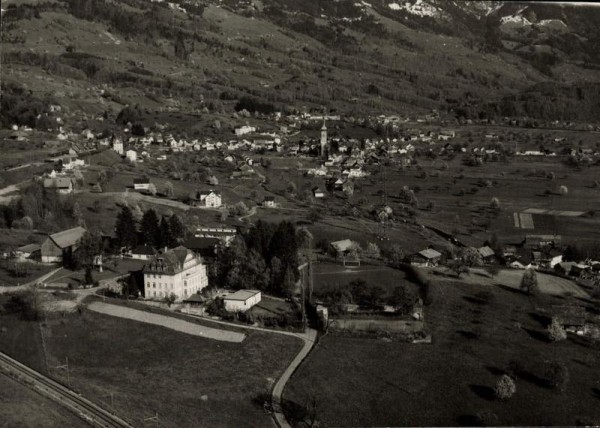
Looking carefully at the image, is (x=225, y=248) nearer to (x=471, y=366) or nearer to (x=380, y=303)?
(x=380, y=303)

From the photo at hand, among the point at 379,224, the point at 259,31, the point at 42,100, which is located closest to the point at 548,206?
the point at 379,224

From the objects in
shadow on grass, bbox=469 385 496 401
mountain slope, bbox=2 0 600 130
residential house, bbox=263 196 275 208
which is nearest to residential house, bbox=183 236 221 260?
residential house, bbox=263 196 275 208

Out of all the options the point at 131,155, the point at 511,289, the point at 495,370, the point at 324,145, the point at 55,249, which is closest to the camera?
the point at 495,370

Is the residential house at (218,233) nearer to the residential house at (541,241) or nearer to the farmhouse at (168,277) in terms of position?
the farmhouse at (168,277)

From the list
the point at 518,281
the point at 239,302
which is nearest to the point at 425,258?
the point at 518,281

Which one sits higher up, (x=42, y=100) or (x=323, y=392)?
(x=42, y=100)

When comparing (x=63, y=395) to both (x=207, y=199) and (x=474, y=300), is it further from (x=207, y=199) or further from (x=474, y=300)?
(x=207, y=199)

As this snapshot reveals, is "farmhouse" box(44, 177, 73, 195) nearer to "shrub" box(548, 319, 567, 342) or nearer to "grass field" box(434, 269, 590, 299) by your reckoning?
"grass field" box(434, 269, 590, 299)

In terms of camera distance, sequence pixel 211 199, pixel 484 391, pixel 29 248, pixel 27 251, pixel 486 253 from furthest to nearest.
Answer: pixel 211 199, pixel 486 253, pixel 29 248, pixel 27 251, pixel 484 391
